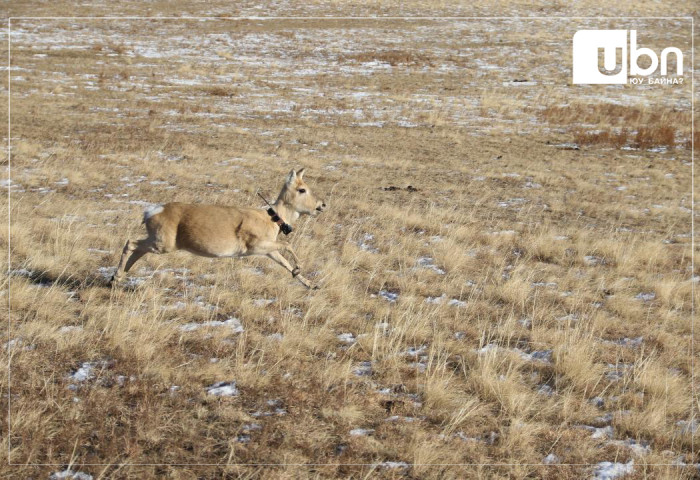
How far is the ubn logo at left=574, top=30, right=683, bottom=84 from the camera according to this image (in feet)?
125

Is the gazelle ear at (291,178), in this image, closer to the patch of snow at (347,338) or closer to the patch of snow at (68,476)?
the patch of snow at (347,338)

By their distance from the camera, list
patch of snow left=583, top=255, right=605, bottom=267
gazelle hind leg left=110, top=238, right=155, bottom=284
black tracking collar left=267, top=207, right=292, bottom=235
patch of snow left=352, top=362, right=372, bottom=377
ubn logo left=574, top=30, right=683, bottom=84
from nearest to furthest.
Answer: patch of snow left=352, top=362, right=372, bottom=377 < gazelle hind leg left=110, top=238, right=155, bottom=284 < black tracking collar left=267, top=207, right=292, bottom=235 < patch of snow left=583, top=255, right=605, bottom=267 < ubn logo left=574, top=30, right=683, bottom=84

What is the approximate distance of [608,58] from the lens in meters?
43.8

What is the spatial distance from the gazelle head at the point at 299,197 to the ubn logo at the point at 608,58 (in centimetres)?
3127

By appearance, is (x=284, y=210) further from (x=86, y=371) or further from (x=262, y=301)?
(x=86, y=371)

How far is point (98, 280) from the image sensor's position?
732 cm

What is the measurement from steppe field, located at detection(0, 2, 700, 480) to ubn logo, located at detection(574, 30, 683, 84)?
15.5 meters

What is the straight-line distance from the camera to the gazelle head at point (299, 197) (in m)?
7.89

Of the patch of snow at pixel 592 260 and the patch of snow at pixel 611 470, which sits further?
the patch of snow at pixel 592 260

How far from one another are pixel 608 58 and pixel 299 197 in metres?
42.1

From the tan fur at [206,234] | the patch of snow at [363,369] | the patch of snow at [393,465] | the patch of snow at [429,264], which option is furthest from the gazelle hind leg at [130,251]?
the patch of snow at [429,264]

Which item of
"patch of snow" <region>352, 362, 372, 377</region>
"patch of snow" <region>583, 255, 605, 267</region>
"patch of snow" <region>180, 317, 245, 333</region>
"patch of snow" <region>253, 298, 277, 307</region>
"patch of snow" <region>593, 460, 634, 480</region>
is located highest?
"patch of snow" <region>180, 317, 245, 333</region>

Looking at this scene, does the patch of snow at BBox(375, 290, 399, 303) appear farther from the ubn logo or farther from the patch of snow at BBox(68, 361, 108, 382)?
A: the ubn logo

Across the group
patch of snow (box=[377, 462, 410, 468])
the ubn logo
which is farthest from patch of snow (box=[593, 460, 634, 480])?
the ubn logo
